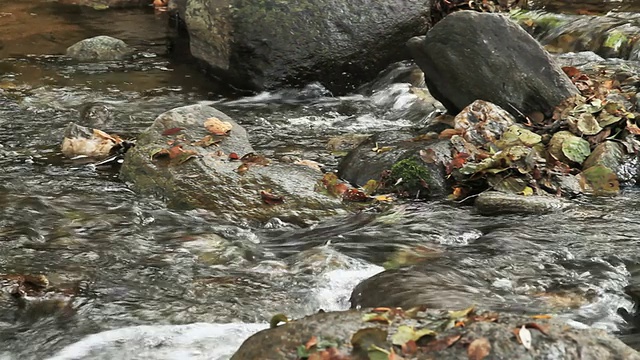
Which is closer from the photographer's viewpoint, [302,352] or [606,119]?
[302,352]

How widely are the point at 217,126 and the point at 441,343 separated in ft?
13.8

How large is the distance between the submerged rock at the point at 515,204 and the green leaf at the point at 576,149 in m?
0.80

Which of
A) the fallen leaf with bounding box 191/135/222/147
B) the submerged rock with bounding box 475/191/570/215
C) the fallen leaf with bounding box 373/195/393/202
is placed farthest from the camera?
the fallen leaf with bounding box 191/135/222/147

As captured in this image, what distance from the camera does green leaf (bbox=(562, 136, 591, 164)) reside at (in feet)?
20.3

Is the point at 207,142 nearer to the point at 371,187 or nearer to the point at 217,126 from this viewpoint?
the point at 217,126

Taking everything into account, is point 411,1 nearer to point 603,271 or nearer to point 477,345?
point 603,271

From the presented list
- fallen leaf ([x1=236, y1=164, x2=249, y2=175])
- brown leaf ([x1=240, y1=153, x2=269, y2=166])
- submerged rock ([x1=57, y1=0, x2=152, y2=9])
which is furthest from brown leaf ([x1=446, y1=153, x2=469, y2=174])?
submerged rock ([x1=57, y1=0, x2=152, y2=9])

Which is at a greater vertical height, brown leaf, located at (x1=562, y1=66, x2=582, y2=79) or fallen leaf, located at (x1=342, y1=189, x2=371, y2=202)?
brown leaf, located at (x1=562, y1=66, x2=582, y2=79)

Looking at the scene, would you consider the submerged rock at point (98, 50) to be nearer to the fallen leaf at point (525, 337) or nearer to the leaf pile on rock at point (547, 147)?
the leaf pile on rock at point (547, 147)

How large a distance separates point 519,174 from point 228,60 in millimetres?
4502

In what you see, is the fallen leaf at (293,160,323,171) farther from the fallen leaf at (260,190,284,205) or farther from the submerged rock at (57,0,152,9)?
the submerged rock at (57,0,152,9)

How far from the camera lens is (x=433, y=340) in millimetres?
2711

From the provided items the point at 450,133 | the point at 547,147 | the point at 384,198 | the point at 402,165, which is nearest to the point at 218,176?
the point at 384,198

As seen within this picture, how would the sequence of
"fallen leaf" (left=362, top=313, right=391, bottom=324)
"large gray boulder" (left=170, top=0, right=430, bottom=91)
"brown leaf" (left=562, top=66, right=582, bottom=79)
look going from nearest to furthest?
"fallen leaf" (left=362, top=313, right=391, bottom=324) < "brown leaf" (left=562, top=66, right=582, bottom=79) < "large gray boulder" (left=170, top=0, right=430, bottom=91)
